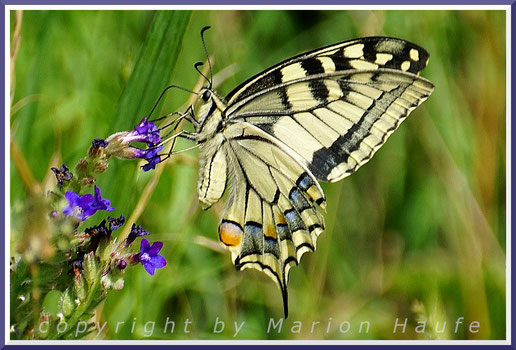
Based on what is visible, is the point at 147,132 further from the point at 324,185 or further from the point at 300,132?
the point at 324,185

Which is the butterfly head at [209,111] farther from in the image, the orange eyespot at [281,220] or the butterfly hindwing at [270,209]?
the orange eyespot at [281,220]

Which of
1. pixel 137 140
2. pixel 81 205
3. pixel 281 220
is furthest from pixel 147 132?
pixel 281 220

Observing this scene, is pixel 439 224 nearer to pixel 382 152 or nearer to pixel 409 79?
pixel 382 152

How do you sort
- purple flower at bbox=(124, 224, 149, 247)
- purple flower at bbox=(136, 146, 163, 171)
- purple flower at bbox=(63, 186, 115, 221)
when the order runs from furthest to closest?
purple flower at bbox=(136, 146, 163, 171) → purple flower at bbox=(124, 224, 149, 247) → purple flower at bbox=(63, 186, 115, 221)

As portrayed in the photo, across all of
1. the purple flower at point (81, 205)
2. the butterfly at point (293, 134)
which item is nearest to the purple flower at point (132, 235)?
the purple flower at point (81, 205)

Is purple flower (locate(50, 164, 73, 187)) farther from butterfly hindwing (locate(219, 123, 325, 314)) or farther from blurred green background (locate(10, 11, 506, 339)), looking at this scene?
butterfly hindwing (locate(219, 123, 325, 314))

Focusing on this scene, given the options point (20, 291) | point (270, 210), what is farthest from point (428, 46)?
point (20, 291)

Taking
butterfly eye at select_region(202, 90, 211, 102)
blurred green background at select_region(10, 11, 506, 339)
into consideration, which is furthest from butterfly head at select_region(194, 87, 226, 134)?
blurred green background at select_region(10, 11, 506, 339)

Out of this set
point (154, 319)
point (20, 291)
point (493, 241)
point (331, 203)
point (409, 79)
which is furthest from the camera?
point (331, 203)
